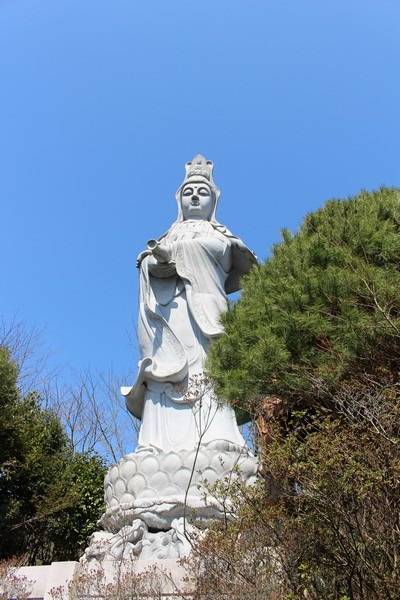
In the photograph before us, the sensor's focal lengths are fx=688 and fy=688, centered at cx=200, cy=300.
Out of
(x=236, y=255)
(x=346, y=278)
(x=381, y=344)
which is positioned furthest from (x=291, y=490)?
(x=236, y=255)

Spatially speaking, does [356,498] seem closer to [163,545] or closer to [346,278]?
[346,278]

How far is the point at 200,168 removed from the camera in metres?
9.59

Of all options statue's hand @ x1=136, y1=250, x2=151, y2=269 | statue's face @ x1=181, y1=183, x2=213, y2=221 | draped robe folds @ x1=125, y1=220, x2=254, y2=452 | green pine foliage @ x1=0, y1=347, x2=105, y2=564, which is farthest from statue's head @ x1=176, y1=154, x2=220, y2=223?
green pine foliage @ x1=0, y1=347, x2=105, y2=564

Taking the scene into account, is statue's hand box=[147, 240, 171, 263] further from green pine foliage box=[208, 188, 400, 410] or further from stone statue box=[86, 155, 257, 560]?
green pine foliage box=[208, 188, 400, 410]

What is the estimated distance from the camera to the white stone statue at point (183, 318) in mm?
7762

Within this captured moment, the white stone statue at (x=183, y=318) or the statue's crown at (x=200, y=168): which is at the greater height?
the statue's crown at (x=200, y=168)

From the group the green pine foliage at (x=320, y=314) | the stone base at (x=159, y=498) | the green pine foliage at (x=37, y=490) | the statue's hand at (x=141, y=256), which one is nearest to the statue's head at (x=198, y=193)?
the statue's hand at (x=141, y=256)

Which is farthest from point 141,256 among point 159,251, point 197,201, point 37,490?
point 37,490

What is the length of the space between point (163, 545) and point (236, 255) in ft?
13.0

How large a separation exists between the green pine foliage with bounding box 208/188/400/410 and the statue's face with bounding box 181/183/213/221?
2.70 meters

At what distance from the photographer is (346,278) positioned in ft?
19.5

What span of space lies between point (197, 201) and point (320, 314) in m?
3.75

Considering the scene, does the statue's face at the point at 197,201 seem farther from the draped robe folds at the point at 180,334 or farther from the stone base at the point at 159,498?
the stone base at the point at 159,498

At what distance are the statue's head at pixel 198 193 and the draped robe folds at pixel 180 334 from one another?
0.25 m
